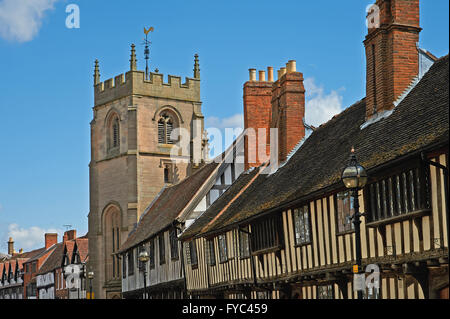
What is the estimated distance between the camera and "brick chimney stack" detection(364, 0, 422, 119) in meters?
16.7

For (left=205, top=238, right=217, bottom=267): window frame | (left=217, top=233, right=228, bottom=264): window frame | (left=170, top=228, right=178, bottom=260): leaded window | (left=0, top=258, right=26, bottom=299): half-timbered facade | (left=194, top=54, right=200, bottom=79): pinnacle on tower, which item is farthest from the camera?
(left=0, top=258, right=26, bottom=299): half-timbered facade

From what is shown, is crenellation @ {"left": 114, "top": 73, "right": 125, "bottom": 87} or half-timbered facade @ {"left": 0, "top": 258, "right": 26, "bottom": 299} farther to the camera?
half-timbered facade @ {"left": 0, "top": 258, "right": 26, "bottom": 299}

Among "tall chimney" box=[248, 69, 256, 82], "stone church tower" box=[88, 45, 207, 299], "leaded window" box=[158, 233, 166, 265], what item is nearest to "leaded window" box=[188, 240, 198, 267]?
"leaded window" box=[158, 233, 166, 265]

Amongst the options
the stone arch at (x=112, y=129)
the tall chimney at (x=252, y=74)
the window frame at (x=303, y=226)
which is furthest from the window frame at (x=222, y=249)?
the stone arch at (x=112, y=129)

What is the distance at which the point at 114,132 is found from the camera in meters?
58.2

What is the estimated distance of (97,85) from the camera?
6000 cm

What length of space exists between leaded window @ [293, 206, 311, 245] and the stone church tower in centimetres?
3615

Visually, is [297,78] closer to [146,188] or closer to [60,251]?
[146,188]

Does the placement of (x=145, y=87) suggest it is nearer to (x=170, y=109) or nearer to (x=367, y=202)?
(x=170, y=109)

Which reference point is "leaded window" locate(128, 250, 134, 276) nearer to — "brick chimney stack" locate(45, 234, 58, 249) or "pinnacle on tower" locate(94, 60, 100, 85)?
"pinnacle on tower" locate(94, 60, 100, 85)

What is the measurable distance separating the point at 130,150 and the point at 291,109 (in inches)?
1309

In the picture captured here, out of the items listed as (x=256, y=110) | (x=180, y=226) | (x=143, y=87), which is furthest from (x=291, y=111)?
(x=143, y=87)
